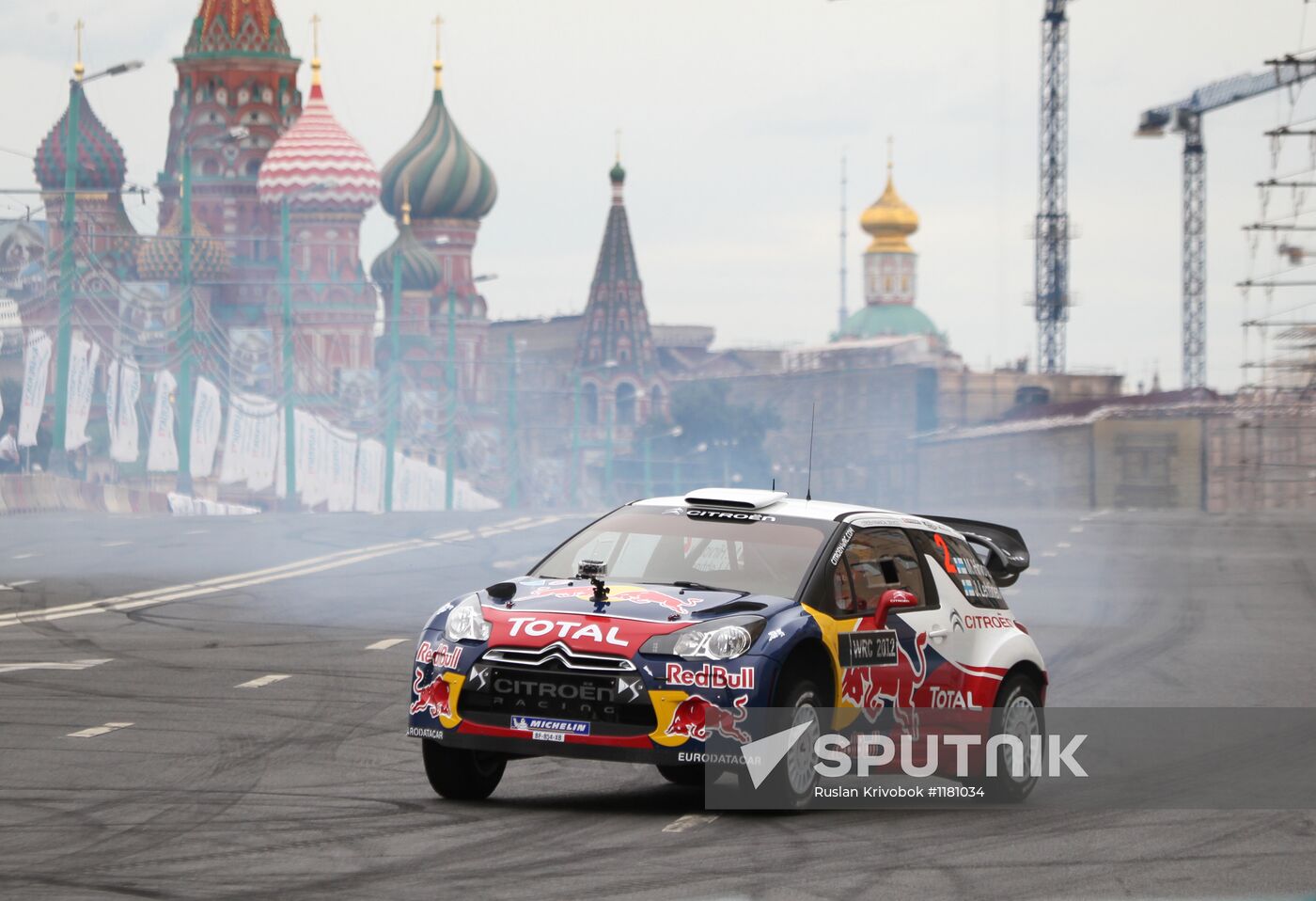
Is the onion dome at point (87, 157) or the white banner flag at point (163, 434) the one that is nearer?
the white banner flag at point (163, 434)

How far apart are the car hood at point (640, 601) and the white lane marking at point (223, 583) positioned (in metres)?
11.7

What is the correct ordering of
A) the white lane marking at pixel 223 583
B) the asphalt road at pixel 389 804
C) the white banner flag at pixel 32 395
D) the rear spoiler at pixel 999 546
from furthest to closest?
the white banner flag at pixel 32 395, the white lane marking at pixel 223 583, the rear spoiler at pixel 999 546, the asphalt road at pixel 389 804

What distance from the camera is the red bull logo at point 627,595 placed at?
9.49 m

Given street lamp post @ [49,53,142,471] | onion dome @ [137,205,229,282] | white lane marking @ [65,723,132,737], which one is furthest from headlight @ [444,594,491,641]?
onion dome @ [137,205,229,282]

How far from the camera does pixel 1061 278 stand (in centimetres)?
15175

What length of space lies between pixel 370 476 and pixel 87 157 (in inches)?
1206

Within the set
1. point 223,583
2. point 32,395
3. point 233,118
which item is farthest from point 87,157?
point 223,583

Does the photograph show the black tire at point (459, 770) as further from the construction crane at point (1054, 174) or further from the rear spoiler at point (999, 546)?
the construction crane at point (1054, 174)

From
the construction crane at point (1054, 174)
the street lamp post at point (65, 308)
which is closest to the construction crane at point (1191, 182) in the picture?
the construction crane at point (1054, 174)

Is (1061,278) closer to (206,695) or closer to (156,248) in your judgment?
(156,248)

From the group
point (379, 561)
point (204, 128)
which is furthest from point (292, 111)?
point (379, 561)

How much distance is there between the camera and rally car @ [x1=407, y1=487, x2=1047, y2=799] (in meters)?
9.16

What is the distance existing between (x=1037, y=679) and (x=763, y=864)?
3154mm

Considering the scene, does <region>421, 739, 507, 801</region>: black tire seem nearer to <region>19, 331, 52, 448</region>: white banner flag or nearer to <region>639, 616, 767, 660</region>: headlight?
<region>639, 616, 767, 660</region>: headlight
